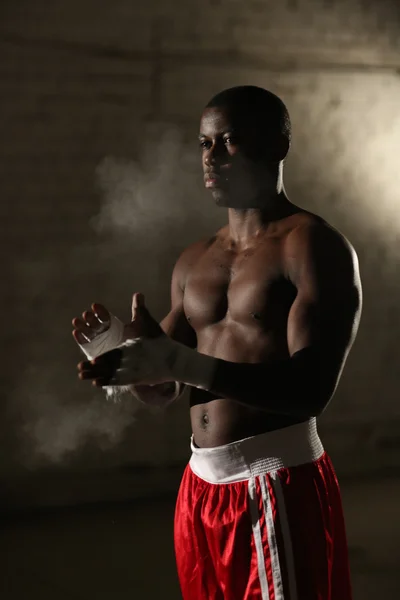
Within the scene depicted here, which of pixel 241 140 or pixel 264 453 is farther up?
pixel 241 140

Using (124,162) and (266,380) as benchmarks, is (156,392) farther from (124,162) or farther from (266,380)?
(124,162)

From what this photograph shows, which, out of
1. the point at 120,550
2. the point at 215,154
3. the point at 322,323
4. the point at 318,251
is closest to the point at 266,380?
the point at 322,323

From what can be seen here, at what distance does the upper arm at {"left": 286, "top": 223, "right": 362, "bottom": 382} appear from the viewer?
146 cm

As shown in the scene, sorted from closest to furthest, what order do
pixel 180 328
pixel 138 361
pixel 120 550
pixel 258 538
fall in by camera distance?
pixel 138 361
pixel 258 538
pixel 180 328
pixel 120 550

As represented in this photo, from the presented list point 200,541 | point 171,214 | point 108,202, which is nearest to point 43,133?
point 108,202

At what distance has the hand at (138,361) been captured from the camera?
1.33 metres

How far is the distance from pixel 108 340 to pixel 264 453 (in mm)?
388

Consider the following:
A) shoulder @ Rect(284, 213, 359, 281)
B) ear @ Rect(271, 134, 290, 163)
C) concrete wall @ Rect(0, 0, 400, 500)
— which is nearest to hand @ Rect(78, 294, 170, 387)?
shoulder @ Rect(284, 213, 359, 281)

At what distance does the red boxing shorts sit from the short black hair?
0.62 meters

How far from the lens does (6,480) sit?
384 centimetres

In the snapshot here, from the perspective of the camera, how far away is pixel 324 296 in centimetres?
147

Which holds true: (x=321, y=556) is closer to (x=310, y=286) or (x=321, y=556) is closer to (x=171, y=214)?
(x=310, y=286)

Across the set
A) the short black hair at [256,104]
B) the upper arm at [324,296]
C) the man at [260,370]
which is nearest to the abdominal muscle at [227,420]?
the man at [260,370]

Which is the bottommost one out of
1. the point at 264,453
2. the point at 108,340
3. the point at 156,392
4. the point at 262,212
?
the point at 264,453
